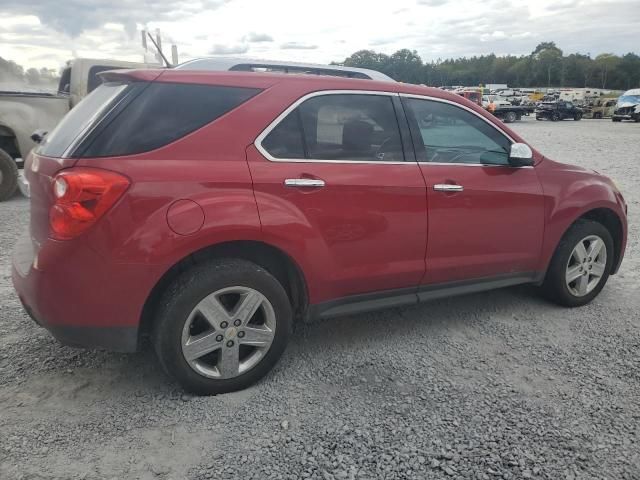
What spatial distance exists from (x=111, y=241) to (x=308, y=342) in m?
1.58

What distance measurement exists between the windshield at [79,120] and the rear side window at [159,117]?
117 mm

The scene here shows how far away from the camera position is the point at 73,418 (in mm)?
2693

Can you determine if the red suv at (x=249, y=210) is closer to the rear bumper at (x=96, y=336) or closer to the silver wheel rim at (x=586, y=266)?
the rear bumper at (x=96, y=336)

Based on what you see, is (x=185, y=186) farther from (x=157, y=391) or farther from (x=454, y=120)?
(x=454, y=120)

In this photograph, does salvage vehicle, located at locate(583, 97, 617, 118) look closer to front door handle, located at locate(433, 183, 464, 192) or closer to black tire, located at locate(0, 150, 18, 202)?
black tire, located at locate(0, 150, 18, 202)

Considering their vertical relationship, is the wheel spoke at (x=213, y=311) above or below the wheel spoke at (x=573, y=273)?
above

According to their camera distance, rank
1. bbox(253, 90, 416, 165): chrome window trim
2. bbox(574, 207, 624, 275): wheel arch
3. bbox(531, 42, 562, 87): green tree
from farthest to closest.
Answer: bbox(531, 42, 562, 87): green tree → bbox(574, 207, 624, 275): wheel arch → bbox(253, 90, 416, 165): chrome window trim

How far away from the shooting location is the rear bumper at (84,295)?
99.8 inches

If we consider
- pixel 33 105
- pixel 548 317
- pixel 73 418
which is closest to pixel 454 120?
pixel 548 317

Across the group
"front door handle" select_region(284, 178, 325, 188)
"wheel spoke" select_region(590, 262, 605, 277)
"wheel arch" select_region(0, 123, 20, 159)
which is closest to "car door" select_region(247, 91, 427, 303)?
"front door handle" select_region(284, 178, 325, 188)

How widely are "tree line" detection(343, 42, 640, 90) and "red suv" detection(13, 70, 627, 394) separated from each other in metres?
101

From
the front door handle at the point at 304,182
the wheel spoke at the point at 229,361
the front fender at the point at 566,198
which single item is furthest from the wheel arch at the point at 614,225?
the wheel spoke at the point at 229,361

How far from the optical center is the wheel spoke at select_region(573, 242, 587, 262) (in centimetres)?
417

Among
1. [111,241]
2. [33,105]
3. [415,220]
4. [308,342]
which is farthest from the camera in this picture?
[33,105]
